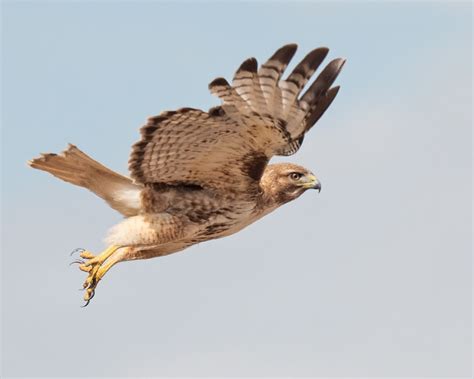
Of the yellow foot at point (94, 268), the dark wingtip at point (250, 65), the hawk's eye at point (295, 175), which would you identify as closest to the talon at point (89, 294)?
the yellow foot at point (94, 268)

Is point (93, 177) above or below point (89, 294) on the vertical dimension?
above

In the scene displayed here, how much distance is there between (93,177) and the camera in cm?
1183

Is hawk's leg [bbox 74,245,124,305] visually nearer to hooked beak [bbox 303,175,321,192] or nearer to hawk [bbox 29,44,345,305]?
hawk [bbox 29,44,345,305]

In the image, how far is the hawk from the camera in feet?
34.8

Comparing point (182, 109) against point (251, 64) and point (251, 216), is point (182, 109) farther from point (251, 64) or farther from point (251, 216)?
point (251, 216)

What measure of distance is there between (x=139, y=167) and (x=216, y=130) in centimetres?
80

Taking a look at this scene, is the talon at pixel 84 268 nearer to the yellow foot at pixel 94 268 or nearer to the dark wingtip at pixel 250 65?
the yellow foot at pixel 94 268

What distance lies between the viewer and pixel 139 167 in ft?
36.7

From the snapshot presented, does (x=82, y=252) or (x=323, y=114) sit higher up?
(x=323, y=114)

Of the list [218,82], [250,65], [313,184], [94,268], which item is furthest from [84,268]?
[250,65]

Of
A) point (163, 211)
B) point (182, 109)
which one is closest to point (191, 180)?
point (163, 211)

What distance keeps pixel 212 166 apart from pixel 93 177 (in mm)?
1183

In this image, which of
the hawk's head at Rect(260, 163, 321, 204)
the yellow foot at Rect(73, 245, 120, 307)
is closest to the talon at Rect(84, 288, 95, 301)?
the yellow foot at Rect(73, 245, 120, 307)

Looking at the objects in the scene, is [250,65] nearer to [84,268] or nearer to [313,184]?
[313,184]
